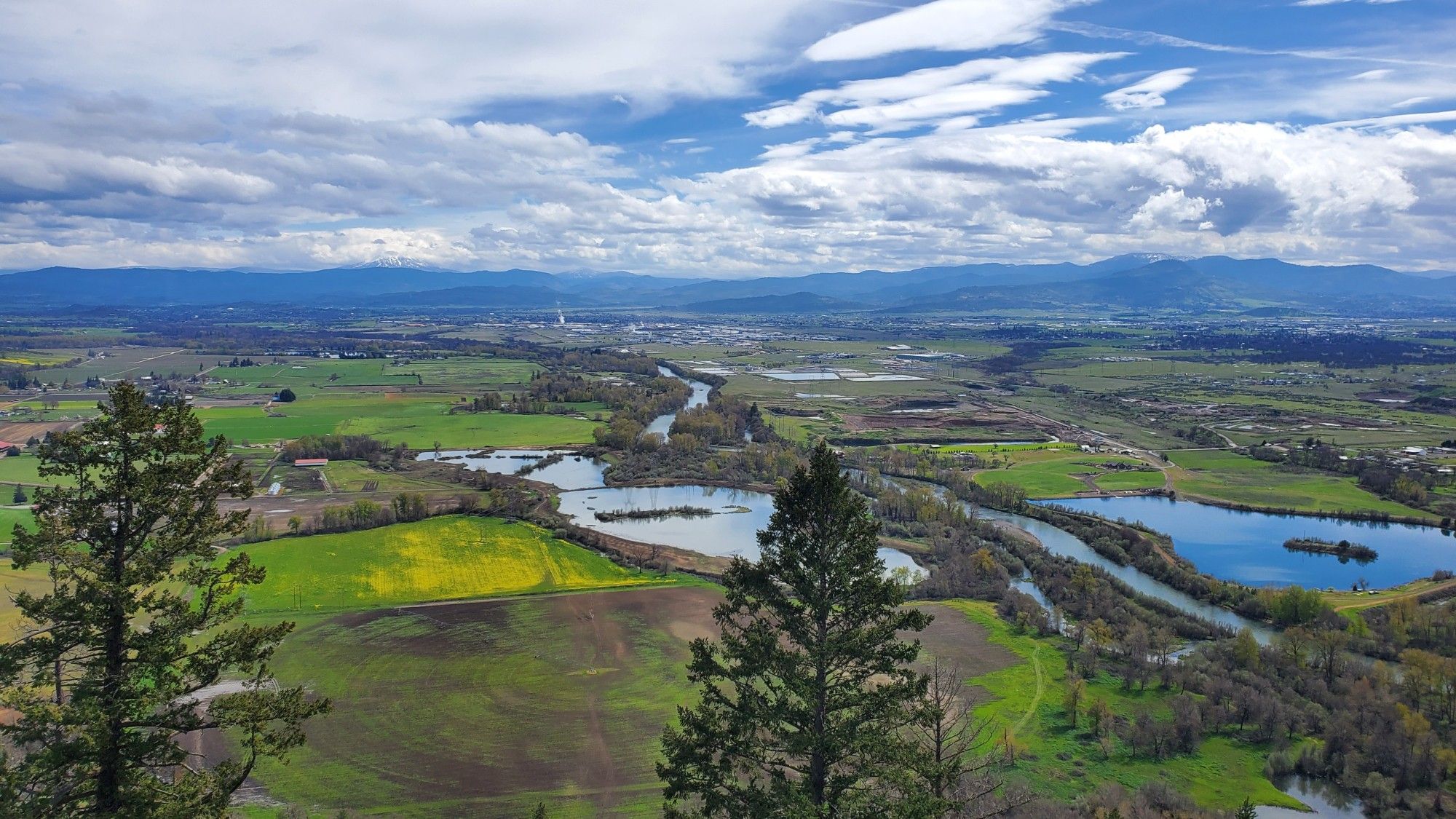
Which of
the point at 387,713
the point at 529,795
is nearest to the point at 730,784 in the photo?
the point at 529,795

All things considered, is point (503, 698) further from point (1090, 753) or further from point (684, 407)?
point (684, 407)

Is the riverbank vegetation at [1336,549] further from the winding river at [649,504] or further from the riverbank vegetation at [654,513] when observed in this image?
the riverbank vegetation at [654,513]

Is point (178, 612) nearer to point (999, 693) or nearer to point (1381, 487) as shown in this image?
point (999, 693)

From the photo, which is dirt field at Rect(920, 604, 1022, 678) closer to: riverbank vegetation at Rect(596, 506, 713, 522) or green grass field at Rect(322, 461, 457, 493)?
riverbank vegetation at Rect(596, 506, 713, 522)

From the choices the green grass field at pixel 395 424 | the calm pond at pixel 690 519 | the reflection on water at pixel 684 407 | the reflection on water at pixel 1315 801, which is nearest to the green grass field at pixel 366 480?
the green grass field at pixel 395 424

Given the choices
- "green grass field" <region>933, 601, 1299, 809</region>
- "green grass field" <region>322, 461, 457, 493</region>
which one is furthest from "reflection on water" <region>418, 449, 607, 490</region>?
"green grass field" <region>933, 601, 1299, 809</region>

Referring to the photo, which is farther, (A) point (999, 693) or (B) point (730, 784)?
(A) point (999, 693)
